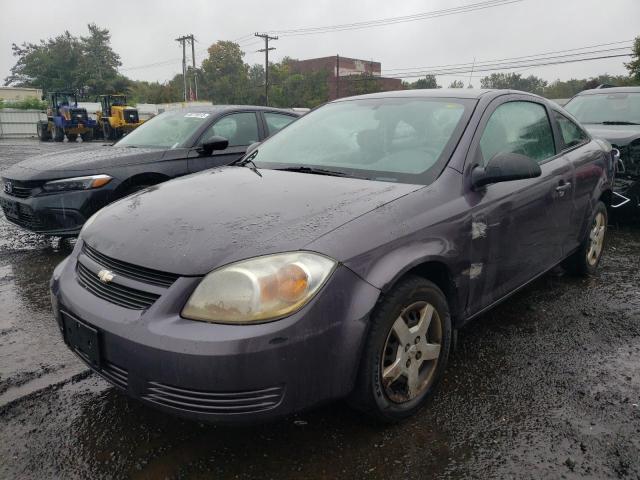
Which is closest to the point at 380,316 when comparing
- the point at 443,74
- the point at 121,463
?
the point at 121,463

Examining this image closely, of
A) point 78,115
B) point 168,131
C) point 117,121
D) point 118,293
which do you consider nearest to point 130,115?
point 117,121

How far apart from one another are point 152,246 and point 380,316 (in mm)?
958

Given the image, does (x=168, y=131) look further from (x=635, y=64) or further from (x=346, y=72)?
(x=346, y=72)

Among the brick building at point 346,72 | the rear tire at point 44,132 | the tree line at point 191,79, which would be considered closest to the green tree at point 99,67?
the tree line at point 191,79

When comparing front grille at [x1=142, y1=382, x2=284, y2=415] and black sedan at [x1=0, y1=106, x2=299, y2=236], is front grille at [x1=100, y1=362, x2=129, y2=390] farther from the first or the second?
black sedan at [x1=0, y1=106, x2=299, y2=236]

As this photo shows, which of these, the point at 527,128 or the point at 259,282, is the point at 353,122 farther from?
the point at 259,282

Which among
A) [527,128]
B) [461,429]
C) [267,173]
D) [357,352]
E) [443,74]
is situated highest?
[443,74]

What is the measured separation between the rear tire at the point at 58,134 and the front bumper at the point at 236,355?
1189 inches

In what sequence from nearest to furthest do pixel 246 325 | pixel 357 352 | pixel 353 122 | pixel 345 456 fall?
pixel 246 325, pixel 357 352, pixel 345 456, pixel 353 122

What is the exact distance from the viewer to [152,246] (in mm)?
2025

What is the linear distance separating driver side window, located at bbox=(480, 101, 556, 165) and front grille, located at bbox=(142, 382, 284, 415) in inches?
68.6

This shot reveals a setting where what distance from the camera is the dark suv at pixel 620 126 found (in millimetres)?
5656

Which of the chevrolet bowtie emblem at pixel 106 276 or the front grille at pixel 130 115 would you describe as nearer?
the chevrolet bowtie emblem at pixel 106 276

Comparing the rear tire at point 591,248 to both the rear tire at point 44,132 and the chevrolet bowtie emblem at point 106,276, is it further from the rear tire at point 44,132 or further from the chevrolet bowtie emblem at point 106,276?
the rear tire at point 44,132
